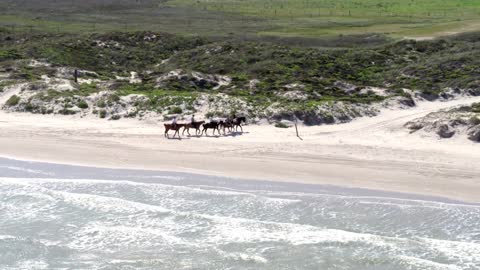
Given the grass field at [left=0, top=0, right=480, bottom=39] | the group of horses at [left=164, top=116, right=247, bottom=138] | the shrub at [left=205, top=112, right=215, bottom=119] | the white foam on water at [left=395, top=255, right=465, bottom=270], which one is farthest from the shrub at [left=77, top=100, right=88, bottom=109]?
the grass field at [left=0, top=0, right=480, bottom=39]

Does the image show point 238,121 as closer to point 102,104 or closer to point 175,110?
point 175,110

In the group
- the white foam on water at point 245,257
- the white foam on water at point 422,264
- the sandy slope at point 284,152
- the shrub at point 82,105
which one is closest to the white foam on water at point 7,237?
the white foam on water at point 245,257

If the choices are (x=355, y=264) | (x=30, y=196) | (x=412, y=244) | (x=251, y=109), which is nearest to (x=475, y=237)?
(x=412, y=244)

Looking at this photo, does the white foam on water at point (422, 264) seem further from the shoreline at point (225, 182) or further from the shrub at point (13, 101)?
the shrub at point (13, 101)

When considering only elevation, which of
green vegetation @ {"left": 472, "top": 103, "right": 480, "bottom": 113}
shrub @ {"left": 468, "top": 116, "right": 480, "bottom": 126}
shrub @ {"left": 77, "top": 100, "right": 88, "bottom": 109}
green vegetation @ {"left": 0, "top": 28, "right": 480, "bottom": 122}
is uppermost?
green vegetation @ {"left": 0, "top": 28, "right": 480, "bottom": 122}

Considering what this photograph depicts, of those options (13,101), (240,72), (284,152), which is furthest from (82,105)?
(240,72)

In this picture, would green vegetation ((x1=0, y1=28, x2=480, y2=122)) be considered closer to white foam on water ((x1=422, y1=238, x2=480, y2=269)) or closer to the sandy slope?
the sandy slope

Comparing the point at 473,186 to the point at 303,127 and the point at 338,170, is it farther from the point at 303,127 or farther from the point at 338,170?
the point at 303,127
